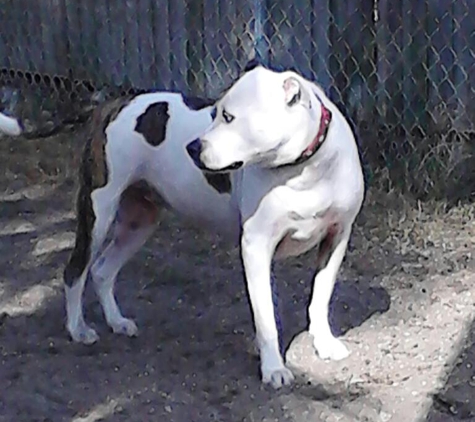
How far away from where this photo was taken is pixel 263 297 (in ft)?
13.4

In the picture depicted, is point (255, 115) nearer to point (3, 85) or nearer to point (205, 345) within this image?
point (205, 345)

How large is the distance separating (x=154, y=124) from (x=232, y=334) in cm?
99

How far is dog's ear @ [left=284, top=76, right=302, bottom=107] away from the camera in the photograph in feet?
12.2

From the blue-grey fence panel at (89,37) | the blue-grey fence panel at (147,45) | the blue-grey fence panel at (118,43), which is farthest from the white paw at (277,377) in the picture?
the blue-grey fence panel at (89,37)

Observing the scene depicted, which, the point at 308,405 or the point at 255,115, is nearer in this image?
the point at 255,115

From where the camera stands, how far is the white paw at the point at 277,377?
13.6 feet

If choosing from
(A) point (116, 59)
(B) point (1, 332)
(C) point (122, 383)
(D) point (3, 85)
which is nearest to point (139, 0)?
(A) point (116, 59)

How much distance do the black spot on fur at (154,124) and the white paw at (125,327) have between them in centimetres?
88

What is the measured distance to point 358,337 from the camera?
4.58 m

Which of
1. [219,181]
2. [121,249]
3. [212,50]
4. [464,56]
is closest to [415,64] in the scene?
[464,56]

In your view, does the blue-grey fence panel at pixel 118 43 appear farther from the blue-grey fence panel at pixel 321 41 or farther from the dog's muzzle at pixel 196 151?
the dog's muzzle at pixel 196 151

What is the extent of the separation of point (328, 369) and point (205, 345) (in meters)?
0.60

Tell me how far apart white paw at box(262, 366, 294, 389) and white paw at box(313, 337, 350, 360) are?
240 millimetres

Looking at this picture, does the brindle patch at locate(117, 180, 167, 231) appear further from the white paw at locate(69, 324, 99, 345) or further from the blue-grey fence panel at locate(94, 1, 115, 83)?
the blue-grey fence panel at locate(94, 1, 115, 83)
